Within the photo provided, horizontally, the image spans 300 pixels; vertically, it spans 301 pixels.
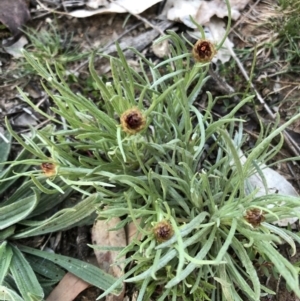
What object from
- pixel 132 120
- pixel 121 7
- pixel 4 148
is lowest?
pixel 4 148

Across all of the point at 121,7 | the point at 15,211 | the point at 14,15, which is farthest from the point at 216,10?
the point at 15,211

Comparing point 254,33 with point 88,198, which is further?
point 254,33

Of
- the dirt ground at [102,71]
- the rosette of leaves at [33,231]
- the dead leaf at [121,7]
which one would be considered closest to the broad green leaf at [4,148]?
the rosette of leaves at [33,231]

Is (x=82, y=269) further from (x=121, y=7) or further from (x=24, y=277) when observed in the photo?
(x=121, y=7)

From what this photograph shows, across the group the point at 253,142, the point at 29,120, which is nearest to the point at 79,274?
the point at 29,120

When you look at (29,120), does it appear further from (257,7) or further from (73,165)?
(257,7)

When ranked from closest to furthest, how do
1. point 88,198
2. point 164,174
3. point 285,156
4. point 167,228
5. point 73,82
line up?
point 167,228 < point 164,174 < point 88,198 < point 285,156 < point 73,82

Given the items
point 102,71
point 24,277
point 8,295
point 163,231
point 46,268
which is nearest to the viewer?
point 163,231

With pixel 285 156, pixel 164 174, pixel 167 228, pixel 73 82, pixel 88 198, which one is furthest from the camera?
pixel 73 82
